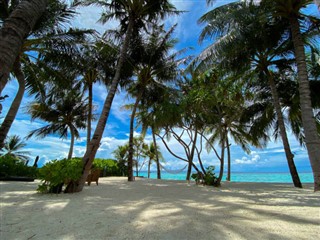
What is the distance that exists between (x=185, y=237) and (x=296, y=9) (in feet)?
28.3

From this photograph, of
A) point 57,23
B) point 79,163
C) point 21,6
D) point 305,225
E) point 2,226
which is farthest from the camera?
point 57,23

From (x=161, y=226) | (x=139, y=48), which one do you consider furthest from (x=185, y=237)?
(x=139, y=48)

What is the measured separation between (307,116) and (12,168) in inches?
581

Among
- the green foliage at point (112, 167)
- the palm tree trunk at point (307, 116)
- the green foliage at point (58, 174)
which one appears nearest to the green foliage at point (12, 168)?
the green foliage at point (112, 167)

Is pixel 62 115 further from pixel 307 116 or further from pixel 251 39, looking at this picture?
pixel 307 116

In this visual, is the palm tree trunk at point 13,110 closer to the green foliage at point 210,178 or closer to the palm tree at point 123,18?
the palm tree at point 123,18

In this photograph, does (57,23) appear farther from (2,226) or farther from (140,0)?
(2,226)

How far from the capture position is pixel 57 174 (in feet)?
18.2

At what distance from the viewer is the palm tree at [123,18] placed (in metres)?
6.37

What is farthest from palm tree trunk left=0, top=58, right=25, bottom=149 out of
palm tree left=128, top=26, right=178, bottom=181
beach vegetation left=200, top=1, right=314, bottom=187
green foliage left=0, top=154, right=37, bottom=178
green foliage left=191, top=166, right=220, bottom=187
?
green foliage left=191, top=166, right=220, bottom=187

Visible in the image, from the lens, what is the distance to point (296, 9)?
6.95 metres

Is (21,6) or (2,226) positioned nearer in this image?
(21,6)

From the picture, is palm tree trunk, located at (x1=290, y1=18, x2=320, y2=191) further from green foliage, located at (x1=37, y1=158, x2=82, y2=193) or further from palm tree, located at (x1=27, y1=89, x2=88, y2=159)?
palm tree, located at (x1=27, y1=89, x2=88, y2=159)

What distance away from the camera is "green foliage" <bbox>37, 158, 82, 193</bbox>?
5566 millimetres
